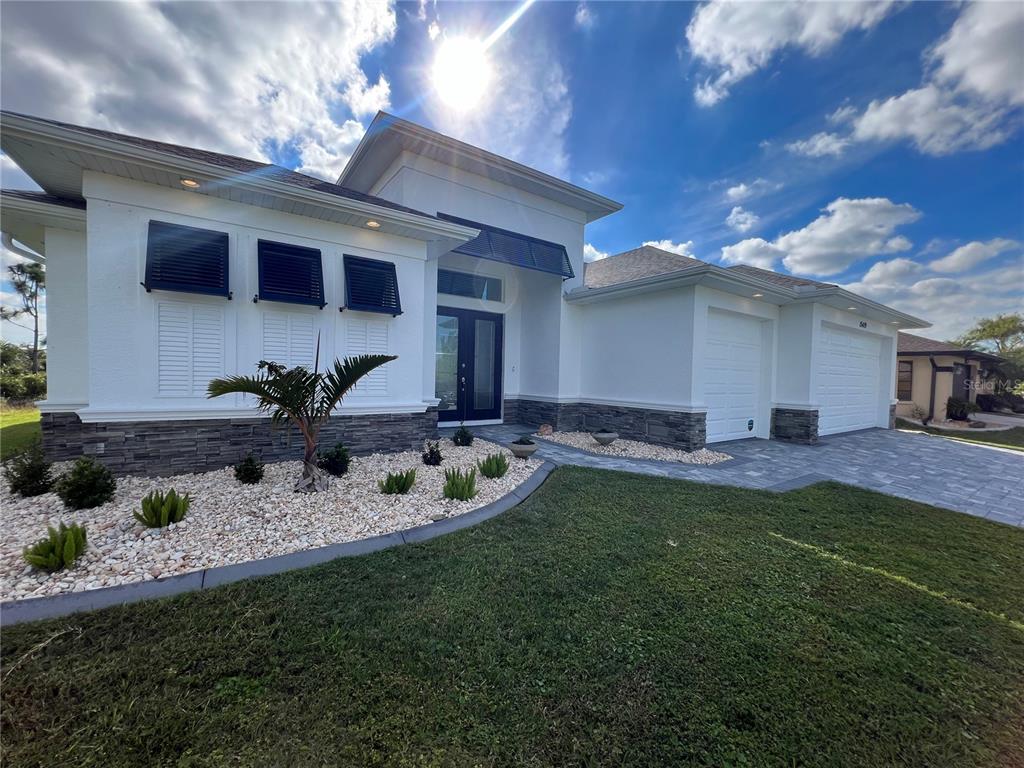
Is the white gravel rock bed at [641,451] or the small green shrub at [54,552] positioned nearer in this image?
the small green shrub at [54,552]

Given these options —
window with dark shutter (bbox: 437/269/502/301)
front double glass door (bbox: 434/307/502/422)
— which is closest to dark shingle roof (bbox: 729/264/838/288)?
window with dark shutter (bbox: 437/269/502/301)

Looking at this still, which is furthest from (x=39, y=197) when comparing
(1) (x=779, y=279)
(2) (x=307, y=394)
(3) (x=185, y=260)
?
(1) (x=779, y=279)

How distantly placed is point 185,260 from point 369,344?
257 cm

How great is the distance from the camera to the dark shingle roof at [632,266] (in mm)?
9777

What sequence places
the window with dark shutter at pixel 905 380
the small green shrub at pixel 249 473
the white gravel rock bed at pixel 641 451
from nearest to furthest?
the small green shrub at pixel 249 473, the white gravel rock bed at pixel 641 451, the window with dark shutter at pixel 905 380

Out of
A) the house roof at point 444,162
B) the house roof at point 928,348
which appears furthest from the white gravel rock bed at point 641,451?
the house roof at point 928,348

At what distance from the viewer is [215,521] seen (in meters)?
3.63

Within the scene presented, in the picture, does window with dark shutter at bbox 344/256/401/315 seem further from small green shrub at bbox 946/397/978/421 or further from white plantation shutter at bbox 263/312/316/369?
small green shrub at bbox 946/397/978/421

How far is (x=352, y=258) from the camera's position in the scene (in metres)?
6.21

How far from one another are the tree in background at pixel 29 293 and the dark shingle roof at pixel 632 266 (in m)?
21.3

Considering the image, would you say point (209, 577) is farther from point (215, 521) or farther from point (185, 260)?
point (185, 260)

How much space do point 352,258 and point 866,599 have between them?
24.1 feet

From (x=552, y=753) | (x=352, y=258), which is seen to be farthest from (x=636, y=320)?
(x=552, y=753)

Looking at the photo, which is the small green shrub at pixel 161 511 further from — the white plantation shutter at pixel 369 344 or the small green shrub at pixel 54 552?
the white plantation shutter at pixel 369 344
